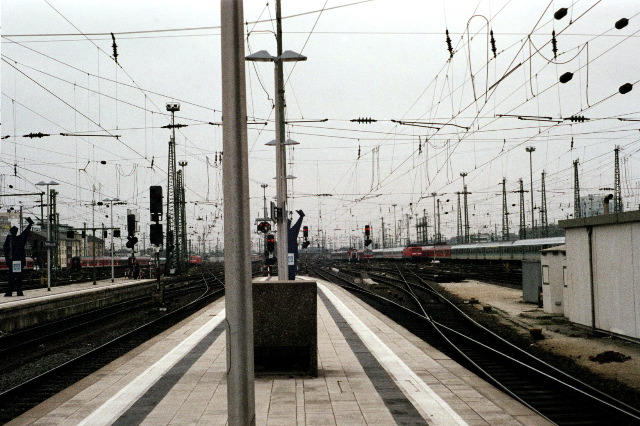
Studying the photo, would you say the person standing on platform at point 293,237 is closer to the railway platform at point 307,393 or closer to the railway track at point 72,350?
the railway track at point 72,350

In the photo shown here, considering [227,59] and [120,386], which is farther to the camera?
[120,386]

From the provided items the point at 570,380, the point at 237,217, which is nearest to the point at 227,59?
the point at 237,217

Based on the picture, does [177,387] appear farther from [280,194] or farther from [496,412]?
[280,194]

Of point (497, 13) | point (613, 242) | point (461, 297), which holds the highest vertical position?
point (497, 13)

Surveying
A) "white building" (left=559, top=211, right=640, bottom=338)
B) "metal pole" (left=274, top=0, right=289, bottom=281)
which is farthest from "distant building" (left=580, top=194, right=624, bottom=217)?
"metal pole" (left=274, top=0, right=289, bottom=281)

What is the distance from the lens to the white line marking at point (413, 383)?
23.8 ft

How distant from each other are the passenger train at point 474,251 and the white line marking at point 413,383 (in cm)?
3107

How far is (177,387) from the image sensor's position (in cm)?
901

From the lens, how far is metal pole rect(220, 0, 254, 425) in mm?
4891

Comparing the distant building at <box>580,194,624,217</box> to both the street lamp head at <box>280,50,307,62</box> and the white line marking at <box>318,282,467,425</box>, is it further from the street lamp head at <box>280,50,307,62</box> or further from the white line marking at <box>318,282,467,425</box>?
the white line marking at <box>318,282,467,425</box>

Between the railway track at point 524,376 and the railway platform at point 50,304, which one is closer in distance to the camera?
the railway track at point 524,376

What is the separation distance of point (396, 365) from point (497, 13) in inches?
295

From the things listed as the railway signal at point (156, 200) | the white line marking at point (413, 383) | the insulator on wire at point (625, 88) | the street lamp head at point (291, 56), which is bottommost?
the white line marking at point (413, 383)

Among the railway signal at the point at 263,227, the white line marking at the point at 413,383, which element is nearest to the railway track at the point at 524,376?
the white line marking at the point at 413,383
